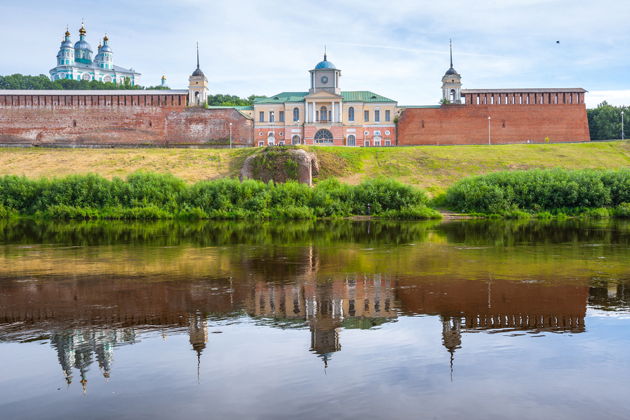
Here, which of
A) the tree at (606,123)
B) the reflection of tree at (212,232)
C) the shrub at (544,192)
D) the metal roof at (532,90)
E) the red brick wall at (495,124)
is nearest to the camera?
the reflection of tree at (212,232)

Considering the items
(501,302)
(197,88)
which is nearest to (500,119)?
(197,88)

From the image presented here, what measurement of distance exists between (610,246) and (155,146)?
4081 centimetres

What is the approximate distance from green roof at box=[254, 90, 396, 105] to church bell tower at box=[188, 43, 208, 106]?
15.6 ft

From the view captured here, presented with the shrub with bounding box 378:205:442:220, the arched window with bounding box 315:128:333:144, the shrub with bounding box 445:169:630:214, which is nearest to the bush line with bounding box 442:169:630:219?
the shrub with bounding box 445:169:630:214

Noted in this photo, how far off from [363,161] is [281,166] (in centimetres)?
667

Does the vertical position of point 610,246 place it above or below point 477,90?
below

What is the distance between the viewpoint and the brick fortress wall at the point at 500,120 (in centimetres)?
5194

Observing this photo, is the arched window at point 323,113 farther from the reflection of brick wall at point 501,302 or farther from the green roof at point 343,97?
the reflection of brick wall at point 501,302

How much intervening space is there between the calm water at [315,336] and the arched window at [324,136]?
126 feet

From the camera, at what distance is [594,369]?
6.75 meters

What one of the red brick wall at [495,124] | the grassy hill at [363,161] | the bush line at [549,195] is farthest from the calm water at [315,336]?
the red brick wall at [495,124]

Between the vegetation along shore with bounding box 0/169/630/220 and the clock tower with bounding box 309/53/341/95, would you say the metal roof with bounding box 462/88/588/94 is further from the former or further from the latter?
the vegetation along shore with bounding box 0/169/630/220

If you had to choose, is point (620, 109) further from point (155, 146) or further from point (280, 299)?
point (280, 299)

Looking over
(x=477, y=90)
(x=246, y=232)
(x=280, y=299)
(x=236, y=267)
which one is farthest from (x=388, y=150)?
(x=280, y=299)
